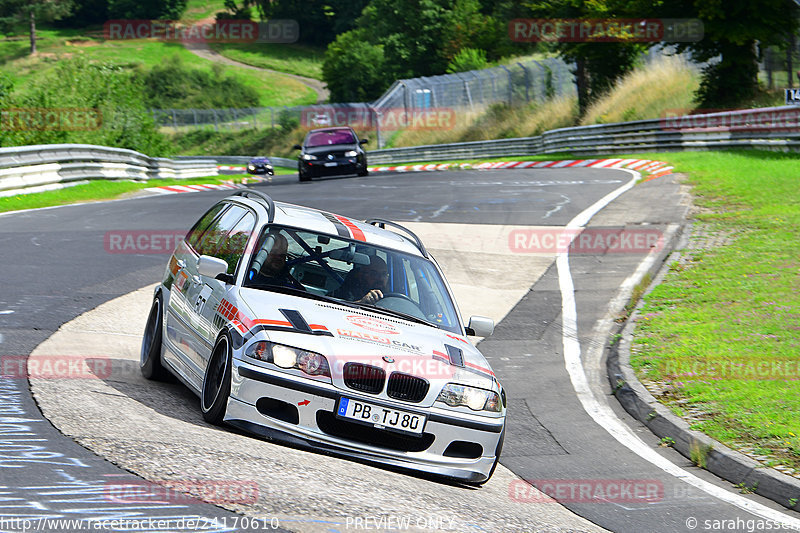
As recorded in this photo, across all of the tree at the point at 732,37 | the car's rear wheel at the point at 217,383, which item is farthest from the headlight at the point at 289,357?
the tree at the point at 732,37

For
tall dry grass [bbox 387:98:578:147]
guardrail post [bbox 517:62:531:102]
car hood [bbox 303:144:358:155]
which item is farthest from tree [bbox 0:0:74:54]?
car hood [bbox 303:144:358:155]

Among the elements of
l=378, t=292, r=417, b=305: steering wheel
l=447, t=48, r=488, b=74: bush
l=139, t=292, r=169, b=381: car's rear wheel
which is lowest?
l=139, t=292, r=169, b=381: car's rear wheel

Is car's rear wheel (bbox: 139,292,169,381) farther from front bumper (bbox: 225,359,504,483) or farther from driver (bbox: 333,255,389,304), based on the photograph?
front bumper (bbox: 225,359,504,483)

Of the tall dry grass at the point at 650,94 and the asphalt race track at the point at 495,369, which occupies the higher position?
the tall dry grass at the point at 650,94

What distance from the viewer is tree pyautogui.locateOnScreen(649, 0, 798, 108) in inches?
1358

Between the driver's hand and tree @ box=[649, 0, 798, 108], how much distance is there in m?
30.5

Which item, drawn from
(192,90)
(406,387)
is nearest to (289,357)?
(406,387)

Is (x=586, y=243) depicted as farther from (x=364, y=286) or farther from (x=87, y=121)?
(x=87, y=121)

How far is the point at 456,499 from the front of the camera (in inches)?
240

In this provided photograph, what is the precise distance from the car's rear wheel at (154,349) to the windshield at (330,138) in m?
25.3

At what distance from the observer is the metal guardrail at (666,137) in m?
27.0

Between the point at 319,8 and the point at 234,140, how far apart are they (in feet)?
201

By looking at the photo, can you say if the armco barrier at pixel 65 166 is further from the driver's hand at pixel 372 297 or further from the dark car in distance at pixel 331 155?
the driver's hand at pixel 372 297

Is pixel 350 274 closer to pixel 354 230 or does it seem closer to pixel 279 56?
pixel 354 230
